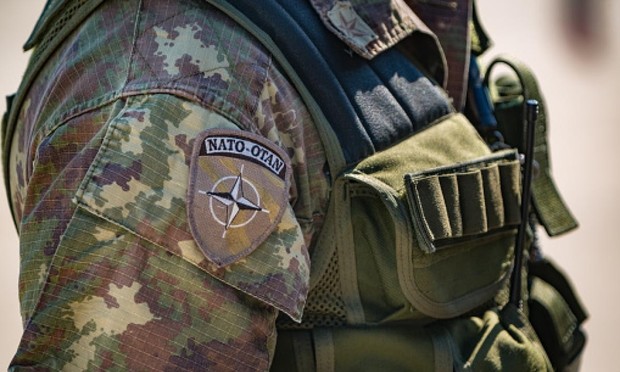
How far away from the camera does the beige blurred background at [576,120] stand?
187 inches

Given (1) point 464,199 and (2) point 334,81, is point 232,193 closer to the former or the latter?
(2) point 334,81

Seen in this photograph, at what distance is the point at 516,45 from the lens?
7.74 m

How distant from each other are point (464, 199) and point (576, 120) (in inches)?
203

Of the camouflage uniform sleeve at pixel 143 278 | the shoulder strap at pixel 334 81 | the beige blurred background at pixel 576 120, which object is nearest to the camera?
the camouflage uniform sleeve at pixel 143 278

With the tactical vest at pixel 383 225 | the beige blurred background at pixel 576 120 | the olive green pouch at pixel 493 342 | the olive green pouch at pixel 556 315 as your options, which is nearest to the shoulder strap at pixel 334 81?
the tactical vest at pixel 383 225

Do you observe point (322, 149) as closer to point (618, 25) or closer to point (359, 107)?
point (359, 107)

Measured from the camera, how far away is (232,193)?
4.66 feet

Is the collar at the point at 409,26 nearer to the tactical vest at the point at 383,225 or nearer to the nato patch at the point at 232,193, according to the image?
the tactical vest at the point at 383,225

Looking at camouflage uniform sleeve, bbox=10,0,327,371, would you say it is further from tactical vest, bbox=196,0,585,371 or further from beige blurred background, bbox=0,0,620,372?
beige blurred background, bbox=0,0,620,372

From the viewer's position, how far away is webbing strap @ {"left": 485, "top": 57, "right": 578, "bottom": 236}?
2.10 meters

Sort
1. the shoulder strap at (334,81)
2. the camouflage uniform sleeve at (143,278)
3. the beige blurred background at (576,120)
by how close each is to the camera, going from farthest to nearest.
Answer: the beige blurred background at (576,120) < the shoulder strap at (334,81) < the camouflage uniform sleeve at (143,278)

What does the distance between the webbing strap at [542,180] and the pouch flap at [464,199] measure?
0.66 ft

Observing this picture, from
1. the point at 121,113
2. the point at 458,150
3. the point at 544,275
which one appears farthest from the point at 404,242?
the point at 544,275

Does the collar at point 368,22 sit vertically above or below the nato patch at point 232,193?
above
